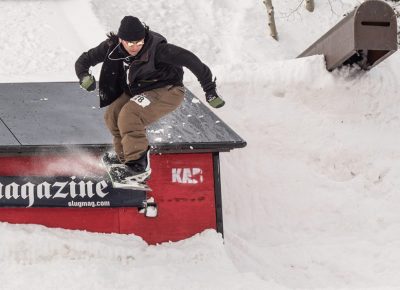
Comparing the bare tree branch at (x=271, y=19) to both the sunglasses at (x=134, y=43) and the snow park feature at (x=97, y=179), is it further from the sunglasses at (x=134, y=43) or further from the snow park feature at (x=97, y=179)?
the sunglasses at (x=134, y=43)

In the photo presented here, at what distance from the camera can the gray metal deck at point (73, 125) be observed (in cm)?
768

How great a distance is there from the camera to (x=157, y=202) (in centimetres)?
809

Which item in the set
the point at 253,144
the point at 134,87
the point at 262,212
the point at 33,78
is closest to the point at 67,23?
the point at 33,78

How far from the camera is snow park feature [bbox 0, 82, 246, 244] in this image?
773 centimetres

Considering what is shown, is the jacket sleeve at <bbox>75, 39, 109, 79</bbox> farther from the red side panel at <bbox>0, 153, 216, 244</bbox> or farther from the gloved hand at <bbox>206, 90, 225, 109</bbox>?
the red side panel at <bbox>0, 153, 216, 244</bbox>

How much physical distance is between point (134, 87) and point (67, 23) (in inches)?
435

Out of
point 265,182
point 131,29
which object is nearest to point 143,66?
point 131,29

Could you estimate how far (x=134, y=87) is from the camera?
580cm

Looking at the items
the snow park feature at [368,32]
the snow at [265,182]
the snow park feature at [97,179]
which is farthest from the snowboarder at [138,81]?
the snow park feature at [368,32]

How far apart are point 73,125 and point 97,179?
32.5 inches

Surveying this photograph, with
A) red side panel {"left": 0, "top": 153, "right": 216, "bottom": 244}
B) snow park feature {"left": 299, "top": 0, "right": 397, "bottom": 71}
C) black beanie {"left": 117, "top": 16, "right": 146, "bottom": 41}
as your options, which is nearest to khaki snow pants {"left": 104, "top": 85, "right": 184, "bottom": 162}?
black beanie {"left": 117, "top": 16, "right": 146, "bottom": 41}

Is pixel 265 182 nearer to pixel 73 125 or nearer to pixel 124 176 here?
pixel 73 125

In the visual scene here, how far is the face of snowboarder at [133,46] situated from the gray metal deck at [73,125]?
90.0 inches

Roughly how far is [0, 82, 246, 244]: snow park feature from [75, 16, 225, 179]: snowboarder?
1.69 meters
